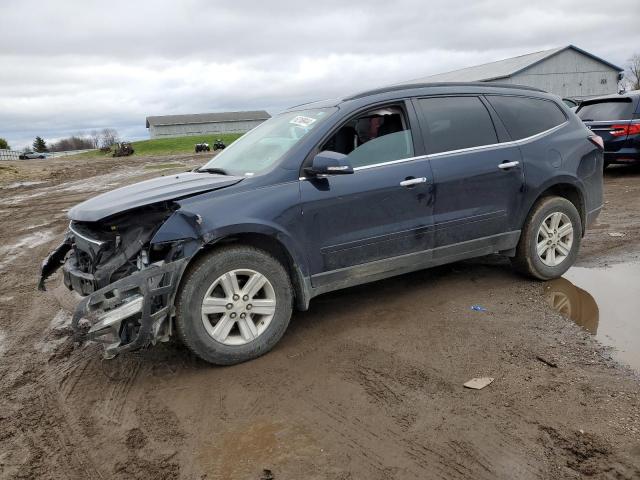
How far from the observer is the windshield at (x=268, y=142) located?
13.9 ft

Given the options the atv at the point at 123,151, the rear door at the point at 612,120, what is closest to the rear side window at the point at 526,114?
the rear door at the point at 612,120

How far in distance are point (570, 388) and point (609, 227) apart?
5076 millimetres

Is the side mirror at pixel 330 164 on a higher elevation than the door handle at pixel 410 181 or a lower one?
higher

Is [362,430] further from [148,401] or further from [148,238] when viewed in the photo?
[148,238]

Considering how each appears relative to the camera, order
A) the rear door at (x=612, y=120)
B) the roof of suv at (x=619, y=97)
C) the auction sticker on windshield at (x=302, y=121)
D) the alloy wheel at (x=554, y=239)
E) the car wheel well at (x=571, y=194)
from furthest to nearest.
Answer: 1. the roof of suv at (x=619, y=97)
2. the rear door at (x=612, y=120)
3. the car wheel well at (x=571, y=194)
4. the alloy wheel at (x=554, y=239)
5. the auction sticker on windshield at (x=302, y=121)

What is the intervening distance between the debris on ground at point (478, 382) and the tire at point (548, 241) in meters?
2.02

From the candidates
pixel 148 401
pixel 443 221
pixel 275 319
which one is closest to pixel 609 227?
pixel 443 221

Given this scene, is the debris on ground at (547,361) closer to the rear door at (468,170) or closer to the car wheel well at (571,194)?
the rear door at (468,170)

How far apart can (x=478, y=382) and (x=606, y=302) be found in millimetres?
2052

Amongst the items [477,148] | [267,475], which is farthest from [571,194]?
[267,475]

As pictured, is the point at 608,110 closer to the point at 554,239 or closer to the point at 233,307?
the point at 554,239

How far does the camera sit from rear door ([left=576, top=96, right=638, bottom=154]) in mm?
11141

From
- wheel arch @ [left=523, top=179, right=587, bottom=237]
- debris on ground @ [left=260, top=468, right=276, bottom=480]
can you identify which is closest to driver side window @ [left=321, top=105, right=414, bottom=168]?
wheel arch @ [left=523, top=179, right=587, bottom=237]

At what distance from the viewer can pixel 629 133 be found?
1111 cm
